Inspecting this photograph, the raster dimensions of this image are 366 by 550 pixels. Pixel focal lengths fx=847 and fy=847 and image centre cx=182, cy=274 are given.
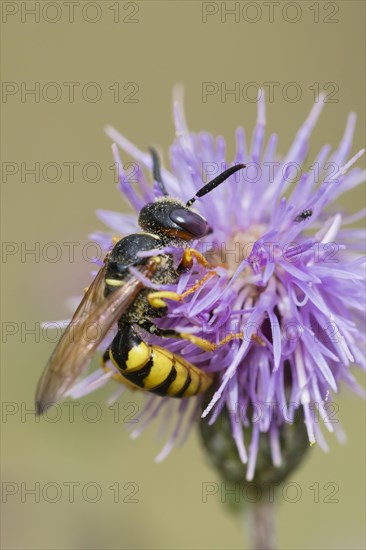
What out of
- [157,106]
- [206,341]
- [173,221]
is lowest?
[206,341]

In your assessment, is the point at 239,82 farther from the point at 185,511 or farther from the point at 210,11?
the point at 185,511

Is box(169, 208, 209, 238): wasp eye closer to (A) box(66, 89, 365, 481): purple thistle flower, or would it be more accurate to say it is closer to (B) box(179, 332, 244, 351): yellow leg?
(A) box(66, 89, 365, 481): purple thistle flower

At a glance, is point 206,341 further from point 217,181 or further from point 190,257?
point 217,181

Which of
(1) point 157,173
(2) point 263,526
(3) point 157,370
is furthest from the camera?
(2) point 263,526

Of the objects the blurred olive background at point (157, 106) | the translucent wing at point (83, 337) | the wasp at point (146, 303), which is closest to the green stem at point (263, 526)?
the wasp at point (146, 303)

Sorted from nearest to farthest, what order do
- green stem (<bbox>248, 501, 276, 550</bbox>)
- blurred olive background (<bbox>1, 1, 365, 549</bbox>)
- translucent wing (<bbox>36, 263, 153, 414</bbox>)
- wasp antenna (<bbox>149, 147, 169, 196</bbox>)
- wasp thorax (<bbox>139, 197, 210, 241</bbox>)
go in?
translucent wing (<bbox>36, 263, 153, 414</bbox>) < wasp thorax (<bbox>139, 197, 210, 241</bbox>) < wasp antenna (<bbox>149, 147, 169, 196</bbox>) < green stem (<bbox>248, 501, 276, 550</bbox>) < blurred olive background (<bbox>1, 1, 365, 549</bbox>)

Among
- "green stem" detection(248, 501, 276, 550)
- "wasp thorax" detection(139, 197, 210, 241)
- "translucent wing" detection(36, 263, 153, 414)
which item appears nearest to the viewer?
"translucent wing" detection(36, 263, 153, 414)

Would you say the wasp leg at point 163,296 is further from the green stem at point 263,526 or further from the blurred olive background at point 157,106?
the blurred olive background at point 157,106

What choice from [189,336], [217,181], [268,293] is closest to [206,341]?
[189,336]

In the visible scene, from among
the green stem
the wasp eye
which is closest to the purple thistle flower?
the wasp eye
